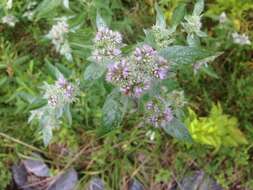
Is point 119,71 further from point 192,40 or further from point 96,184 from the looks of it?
point 96,184

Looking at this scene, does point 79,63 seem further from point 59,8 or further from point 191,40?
point 191,40

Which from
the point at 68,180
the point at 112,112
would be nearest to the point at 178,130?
the point at 112,112

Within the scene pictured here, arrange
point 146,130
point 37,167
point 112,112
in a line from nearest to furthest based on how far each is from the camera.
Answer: point 112,112 < point 146,130 < point 37,167

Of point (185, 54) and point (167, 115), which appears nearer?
point (185, 54)

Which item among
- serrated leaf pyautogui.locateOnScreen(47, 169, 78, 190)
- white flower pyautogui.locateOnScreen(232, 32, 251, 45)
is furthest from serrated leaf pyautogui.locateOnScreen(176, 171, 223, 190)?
white flower pyautogui.locateOnScreen(232, 32, 251, 45)

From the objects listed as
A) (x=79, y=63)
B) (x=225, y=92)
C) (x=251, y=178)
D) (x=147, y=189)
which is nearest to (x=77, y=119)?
(x=79, y=63)

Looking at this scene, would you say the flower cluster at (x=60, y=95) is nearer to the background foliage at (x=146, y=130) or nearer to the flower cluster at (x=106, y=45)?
the flower cluster at (x=106, y=45)
